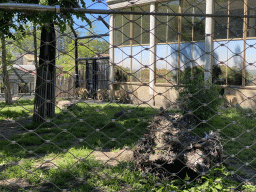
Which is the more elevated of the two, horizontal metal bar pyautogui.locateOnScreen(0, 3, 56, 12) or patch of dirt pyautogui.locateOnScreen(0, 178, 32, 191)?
horizontal metal bar pyautogui.locateOnScreen(0, 3, 56, 12)

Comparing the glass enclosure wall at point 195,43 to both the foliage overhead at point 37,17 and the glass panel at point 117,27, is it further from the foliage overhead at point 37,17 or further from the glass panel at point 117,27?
the foliage overhead at point 37,17

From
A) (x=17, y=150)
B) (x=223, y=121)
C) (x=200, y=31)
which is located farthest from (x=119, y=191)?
(x=200, y=31)

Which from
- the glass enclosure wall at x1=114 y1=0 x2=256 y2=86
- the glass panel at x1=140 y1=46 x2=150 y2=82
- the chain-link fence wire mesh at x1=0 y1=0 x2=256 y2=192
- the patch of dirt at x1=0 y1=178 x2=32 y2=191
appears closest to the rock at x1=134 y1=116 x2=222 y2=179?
the chain-link fence wire mesh at x1=0 y1=0 x2=256 y2=192

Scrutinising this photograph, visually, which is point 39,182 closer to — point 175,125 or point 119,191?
point 119,191

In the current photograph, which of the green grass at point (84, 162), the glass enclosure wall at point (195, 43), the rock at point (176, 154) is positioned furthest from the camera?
the glass enclosure wall at point (195, 43)

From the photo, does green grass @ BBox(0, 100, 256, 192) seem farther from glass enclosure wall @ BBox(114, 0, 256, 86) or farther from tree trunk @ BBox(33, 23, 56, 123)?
glass enclosure wall @ BBox(114, 0, 256, 86)

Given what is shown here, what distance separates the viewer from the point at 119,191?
2.59 meters

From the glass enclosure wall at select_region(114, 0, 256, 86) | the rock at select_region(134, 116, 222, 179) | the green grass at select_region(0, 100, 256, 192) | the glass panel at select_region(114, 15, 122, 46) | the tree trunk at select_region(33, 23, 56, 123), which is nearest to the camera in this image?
the green grass at select_region(0, 100, 256, 192)

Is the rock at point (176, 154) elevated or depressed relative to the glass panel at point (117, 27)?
depressed

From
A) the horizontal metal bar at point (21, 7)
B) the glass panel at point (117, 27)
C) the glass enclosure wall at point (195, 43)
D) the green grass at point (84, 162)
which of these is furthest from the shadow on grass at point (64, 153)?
the glass panel at point (117, 27)

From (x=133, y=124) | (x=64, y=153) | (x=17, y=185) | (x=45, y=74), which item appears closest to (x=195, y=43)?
(x=133, y=124)

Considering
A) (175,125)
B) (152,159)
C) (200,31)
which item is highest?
(200,31)

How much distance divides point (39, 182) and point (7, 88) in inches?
321

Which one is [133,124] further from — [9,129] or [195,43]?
[195,43]
